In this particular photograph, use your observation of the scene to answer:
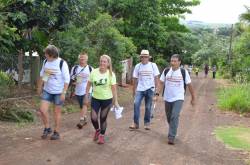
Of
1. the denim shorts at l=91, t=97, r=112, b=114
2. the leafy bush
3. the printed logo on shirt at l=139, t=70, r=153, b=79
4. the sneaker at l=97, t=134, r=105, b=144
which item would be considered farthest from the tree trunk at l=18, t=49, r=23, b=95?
the sneaker at l=97, t=134, r=105, b=144

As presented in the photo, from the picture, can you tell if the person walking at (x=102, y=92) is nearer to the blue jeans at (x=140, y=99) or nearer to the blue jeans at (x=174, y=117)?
the blue jeans at (x=174, y=117)

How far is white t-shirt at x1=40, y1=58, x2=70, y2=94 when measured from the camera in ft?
30.4

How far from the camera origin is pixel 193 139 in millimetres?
11023

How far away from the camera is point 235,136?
473 inches

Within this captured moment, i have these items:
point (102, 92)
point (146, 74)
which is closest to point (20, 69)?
point (146, 74)

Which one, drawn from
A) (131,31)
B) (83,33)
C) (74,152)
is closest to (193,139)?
(74,152)

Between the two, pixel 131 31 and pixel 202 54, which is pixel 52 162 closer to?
pixel 131 31

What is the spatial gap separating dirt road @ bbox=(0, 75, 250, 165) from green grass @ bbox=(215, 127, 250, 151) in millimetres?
263

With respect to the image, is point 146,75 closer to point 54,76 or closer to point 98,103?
point 98,103

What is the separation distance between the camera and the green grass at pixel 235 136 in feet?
34.8

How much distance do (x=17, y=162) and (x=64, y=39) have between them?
31.8 ft

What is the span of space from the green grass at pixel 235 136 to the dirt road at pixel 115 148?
0.86ft

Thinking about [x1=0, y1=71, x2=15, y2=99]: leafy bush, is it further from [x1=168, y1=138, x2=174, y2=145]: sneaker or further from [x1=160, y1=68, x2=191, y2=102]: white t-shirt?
[x1=168, y1=138, x2=174, y2=145]: sneaker

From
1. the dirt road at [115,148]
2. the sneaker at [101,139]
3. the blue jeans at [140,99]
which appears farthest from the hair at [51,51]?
the blue jeans at [140,99]
